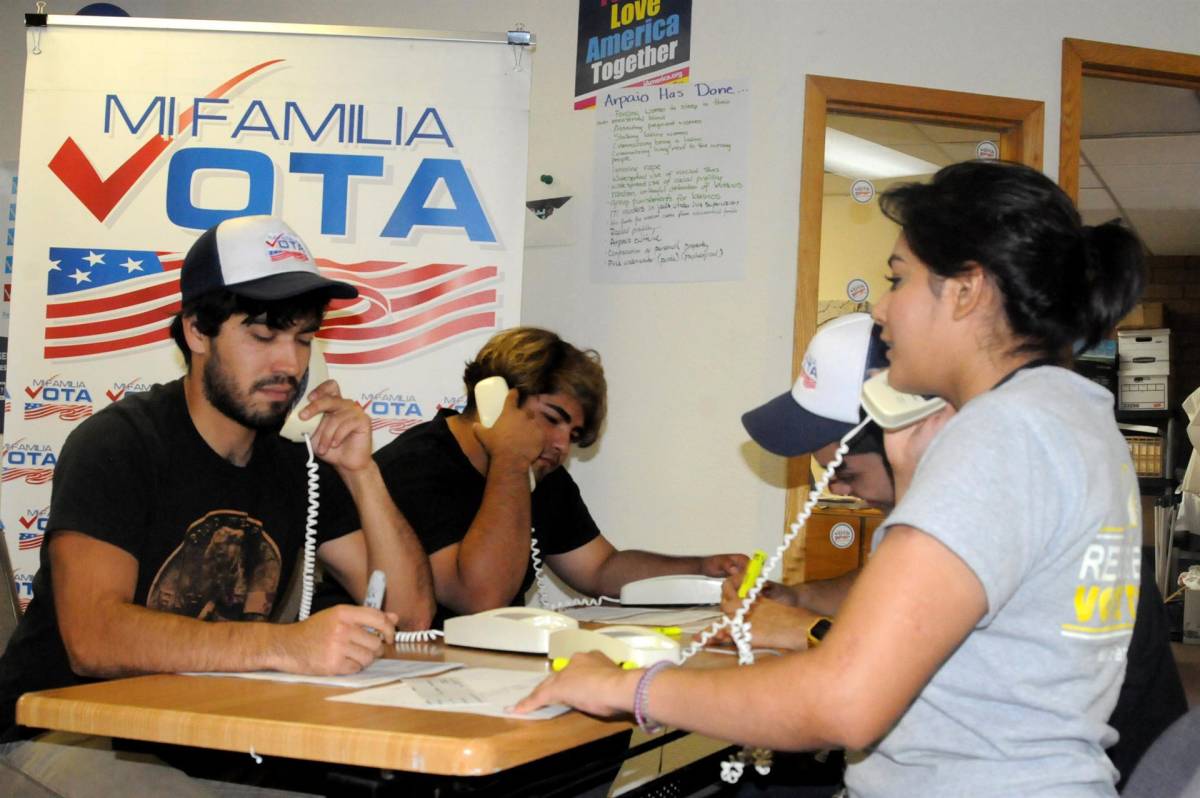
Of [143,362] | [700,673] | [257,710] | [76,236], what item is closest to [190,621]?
[257,710]

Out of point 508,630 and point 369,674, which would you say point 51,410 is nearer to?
point 508,630

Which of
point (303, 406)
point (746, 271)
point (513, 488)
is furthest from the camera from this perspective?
point (746, 271)

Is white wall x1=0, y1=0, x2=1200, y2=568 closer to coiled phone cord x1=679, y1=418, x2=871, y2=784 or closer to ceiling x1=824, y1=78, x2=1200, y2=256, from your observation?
ceiling x1=824, y1=78, x2=1200, y2=256

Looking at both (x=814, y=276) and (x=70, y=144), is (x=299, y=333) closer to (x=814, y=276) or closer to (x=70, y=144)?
(x=70, y=144)

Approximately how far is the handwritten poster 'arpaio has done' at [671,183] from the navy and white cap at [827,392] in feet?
5.96

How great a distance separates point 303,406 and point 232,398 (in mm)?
151

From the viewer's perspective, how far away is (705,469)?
12.2ft

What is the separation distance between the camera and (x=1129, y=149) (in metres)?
6.65

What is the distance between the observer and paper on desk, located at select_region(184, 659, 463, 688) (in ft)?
4.79

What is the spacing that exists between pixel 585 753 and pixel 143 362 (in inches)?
86.7

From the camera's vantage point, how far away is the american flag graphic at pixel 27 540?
3281 millimetres

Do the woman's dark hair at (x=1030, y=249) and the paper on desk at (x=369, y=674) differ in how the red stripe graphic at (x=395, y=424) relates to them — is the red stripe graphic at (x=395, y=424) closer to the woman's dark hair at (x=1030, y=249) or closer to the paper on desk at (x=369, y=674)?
the paper on desk at (x=369, y=674)

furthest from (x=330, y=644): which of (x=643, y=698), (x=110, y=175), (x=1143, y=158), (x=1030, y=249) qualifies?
(x=1143, y=158)

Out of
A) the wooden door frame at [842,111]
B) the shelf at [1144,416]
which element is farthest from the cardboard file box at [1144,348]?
the wooden door frame at [842,111]
